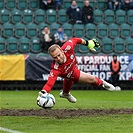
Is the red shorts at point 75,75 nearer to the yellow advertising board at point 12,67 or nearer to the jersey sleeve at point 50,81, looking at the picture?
the jersey sleeve at point 50,81

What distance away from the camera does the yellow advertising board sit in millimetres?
23953

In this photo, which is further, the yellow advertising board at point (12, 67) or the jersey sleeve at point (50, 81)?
the yellow advertising board at point (12, 67)

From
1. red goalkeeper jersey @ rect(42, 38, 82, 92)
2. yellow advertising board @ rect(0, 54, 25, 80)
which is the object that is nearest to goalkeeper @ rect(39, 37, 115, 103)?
red goalkeeper jersey @ rect(42, 38, 82, 92)

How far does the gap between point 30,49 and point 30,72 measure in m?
1.63

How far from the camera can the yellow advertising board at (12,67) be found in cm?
2395

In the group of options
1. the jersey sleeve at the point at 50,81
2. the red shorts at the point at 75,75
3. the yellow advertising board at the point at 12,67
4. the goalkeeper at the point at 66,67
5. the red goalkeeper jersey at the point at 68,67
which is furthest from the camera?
the yellow advertising board at the point at 12,67

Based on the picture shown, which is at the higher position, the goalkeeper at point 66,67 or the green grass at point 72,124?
the goalkeeper at point 66,67

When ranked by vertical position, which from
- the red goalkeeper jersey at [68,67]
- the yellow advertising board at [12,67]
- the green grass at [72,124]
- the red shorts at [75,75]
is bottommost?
the yellow advertising board at [12,67]

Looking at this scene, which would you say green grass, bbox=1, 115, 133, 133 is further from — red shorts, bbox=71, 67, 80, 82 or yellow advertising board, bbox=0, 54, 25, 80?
yellow advertising board, bbox=0, 54, 25, 80

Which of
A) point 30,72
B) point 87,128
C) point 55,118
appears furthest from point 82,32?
point 87,128

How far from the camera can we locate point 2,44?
25188 mm

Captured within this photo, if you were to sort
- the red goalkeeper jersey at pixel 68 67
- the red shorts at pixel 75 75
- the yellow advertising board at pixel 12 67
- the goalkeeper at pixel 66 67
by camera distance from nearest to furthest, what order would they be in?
the goalkeeper at pixel 66 67 → the red goalkeeper jersey at pixel 68 67 → the red shorts at pixel 75 75 → the yellow advertising board at pixel 12 67

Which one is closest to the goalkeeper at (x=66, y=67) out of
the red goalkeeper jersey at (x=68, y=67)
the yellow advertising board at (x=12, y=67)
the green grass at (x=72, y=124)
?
the red goalkeeper jersey at (x=68, y=67)

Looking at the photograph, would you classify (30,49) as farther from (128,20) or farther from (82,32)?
(128,20)
